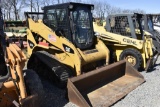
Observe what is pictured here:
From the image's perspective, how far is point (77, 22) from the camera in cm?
655

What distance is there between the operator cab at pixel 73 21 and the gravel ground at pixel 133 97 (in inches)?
58.0

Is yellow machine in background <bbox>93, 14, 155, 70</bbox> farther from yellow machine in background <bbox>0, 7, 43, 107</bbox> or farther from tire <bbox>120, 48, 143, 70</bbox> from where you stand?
yellow machine in background <bbox>0, 7, 43, 107</bbox>

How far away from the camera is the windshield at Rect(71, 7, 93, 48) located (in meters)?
6.49

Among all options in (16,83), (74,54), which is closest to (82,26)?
(74,54)

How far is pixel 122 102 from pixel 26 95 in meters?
2.27

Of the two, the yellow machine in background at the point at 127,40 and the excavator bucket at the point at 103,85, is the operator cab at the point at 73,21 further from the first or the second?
the yellow machine in background at the point at 127,40

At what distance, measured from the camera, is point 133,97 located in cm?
542

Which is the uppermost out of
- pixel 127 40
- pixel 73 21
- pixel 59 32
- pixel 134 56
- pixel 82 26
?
pixel 73 21

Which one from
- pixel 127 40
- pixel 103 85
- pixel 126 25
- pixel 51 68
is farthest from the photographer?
pixel 126 25

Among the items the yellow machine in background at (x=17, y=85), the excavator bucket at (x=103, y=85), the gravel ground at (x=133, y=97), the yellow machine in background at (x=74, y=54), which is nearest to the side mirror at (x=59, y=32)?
the yellow machine in background at (x=74, y=54)

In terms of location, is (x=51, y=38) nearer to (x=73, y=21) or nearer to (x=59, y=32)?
(x=59, y=32)

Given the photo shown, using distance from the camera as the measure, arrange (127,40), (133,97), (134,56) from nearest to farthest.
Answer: (133,97) < (134,56) < (127,40)

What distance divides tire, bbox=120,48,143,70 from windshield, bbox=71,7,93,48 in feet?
4.99

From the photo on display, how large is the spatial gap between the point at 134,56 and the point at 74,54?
258cm
